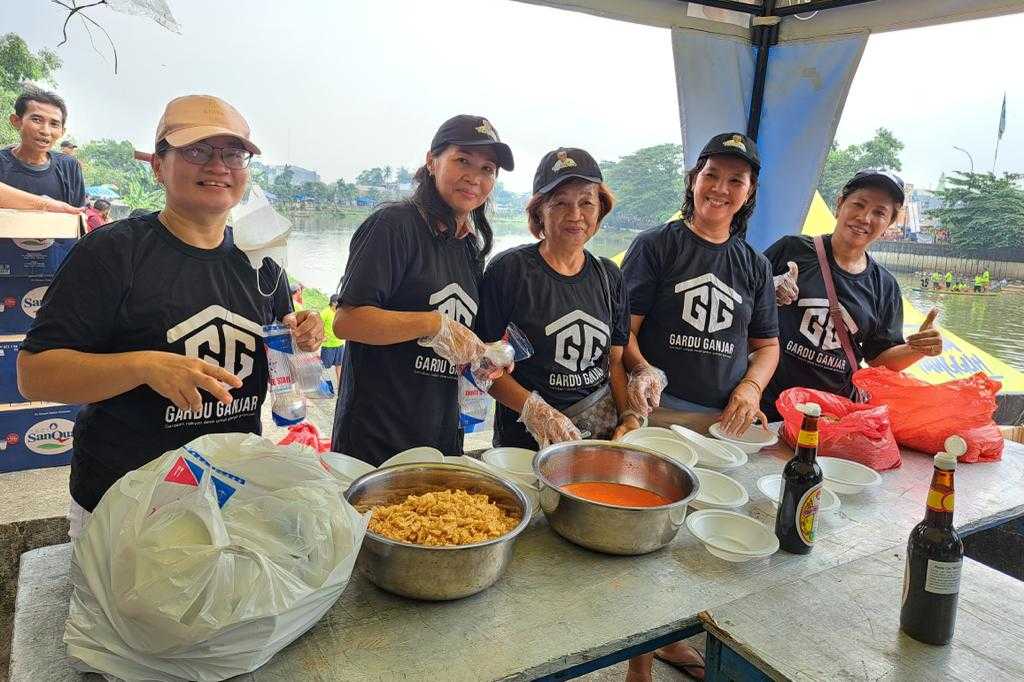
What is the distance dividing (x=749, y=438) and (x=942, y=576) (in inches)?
50.8

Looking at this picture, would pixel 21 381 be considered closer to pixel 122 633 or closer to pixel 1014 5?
pixel 122 633

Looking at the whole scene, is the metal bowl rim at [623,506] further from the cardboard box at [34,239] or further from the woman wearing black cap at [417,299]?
the cardboard box at [34,239]

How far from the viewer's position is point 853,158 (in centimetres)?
432

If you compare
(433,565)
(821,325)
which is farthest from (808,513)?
(821,325)

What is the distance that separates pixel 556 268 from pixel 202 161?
1.33 meters

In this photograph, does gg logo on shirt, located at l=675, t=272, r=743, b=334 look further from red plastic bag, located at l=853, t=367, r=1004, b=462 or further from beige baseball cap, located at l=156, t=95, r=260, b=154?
beige baseball cap, located at l=156, t=95, r=260, b=154

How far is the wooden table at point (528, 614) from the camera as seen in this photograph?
118cm

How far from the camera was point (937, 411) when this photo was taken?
262 centimetres

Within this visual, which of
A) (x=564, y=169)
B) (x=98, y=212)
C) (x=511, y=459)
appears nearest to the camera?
(x=511, y=459)

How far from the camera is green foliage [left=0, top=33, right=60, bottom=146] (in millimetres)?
3719

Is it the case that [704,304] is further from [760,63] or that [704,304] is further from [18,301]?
[18,301]

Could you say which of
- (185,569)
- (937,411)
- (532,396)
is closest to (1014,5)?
(937,411)

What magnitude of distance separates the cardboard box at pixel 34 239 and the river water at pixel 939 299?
5.01 feet

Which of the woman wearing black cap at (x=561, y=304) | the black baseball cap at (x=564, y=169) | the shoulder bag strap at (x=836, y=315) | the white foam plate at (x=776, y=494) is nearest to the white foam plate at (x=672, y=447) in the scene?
the woman wearing black cap at (x=561, y=304)
